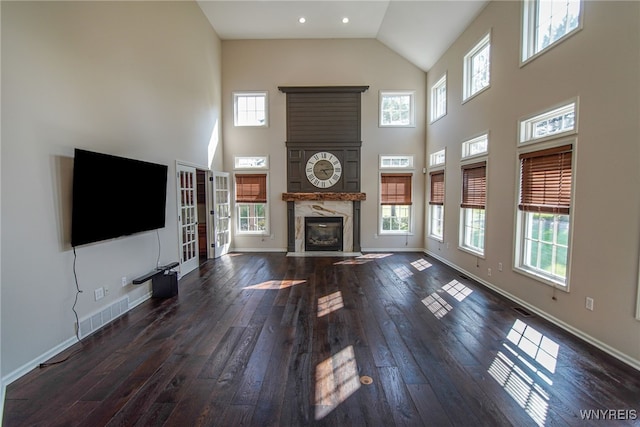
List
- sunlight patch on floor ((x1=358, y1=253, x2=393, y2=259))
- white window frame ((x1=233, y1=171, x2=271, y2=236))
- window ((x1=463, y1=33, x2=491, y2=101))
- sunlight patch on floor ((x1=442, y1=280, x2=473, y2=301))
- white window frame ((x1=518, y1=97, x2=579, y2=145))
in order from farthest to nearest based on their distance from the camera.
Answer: white window frame ((x1=233, y1=171, x2=271, y2=236))
sunlight patch on floor ((x1=358, y1=253, x2=393, y2=259))
window ((x1=463, y1=33, x2=491, y2=101))
sunlight patch on floor ((x1=442, y1=280, x2=473, y2=301))
white window frame ((x1=518, y1=97, x2=579, y2=145))

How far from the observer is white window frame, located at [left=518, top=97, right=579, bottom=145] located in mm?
2773

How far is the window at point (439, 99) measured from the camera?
19.3 feet

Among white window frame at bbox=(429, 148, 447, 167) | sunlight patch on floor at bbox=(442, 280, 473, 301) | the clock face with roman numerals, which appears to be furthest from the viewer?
the clock face with roman numerals

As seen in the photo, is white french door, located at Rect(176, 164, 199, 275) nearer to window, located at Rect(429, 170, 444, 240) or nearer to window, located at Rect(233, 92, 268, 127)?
window, located at Rect(233, 92, 268, 127)

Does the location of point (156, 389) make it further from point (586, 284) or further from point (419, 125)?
point (419, 125)

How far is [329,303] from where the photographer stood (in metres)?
3.61

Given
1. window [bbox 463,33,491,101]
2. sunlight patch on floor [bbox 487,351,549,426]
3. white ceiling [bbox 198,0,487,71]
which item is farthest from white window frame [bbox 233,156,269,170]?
sunlight patch on floor [bbox 487,351,549,426]

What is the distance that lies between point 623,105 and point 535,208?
1.30m

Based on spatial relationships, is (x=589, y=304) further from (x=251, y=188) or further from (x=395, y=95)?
(x=251, y=188)

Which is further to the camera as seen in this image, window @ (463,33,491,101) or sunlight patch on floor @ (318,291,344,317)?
window @ (463,33,491,101)

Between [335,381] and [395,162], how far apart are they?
5.82m

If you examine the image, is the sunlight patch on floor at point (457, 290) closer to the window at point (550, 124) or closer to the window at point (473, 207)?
the window at point (473, 207)

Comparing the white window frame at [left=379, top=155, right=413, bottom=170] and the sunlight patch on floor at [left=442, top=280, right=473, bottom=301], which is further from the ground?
the white window frame at [left=379, top=155, right=413, bottom=170]

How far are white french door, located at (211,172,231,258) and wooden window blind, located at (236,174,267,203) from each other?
0.30 metres
